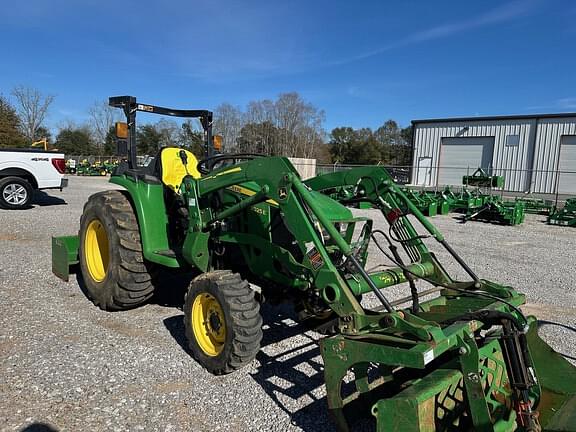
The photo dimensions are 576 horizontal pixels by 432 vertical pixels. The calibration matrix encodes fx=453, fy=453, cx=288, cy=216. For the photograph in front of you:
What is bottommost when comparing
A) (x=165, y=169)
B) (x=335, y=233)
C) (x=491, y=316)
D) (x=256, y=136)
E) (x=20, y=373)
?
(x=20, y=373)

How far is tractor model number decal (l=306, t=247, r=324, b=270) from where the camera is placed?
10.3 feet

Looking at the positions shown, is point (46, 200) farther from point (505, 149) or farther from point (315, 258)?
point (505, 149)

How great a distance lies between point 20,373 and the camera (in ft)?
11.7

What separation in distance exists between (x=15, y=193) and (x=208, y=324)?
1145 cm

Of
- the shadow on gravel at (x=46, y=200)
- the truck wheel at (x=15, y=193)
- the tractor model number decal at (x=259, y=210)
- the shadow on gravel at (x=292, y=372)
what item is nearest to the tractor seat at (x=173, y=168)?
the tractor model number decal at (x=259, y=210)

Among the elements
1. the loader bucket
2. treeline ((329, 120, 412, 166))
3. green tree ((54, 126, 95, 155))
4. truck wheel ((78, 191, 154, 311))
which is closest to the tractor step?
truck wheel ((78, 191, 154, 311))

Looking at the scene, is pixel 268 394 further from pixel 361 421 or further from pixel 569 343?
pixel 569 343

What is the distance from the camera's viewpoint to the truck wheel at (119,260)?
4.60m

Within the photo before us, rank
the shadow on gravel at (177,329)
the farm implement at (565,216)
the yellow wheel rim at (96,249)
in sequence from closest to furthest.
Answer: the shadow on gravel at (177,329)
the yellow wheel rim at (96,249)
the farm implement at (565,216)

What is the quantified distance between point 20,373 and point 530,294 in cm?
603

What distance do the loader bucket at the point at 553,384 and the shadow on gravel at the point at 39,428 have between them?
2.96 m

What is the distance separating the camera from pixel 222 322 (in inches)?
143

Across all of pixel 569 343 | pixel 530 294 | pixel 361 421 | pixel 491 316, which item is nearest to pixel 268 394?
pixel 361 421

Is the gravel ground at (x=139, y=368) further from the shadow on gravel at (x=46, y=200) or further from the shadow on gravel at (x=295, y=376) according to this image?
the shadow on gravel at (x=46, y=200)
